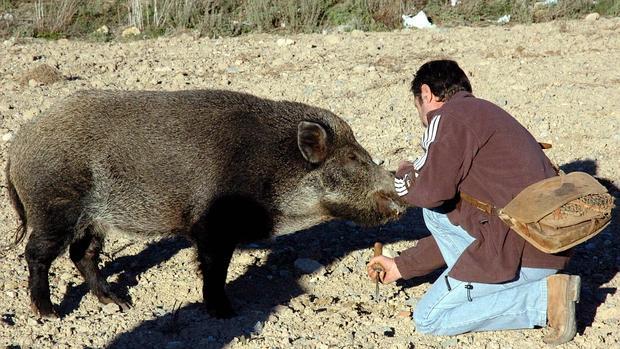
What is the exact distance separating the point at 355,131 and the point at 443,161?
3869mm

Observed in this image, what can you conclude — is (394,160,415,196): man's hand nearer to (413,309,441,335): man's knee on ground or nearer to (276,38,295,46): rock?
(413,309,441,335): man's knee on ground

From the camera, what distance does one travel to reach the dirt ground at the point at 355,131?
17.4 ft

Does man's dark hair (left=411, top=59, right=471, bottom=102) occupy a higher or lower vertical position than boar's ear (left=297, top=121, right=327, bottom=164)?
higher

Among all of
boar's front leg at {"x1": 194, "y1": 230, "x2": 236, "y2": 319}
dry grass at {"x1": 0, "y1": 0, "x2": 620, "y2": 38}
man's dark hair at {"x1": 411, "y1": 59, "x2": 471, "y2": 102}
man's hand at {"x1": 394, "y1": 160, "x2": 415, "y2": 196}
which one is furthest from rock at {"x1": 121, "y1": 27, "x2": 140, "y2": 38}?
man's dark hair at {"x1": 411, "y1": 59, "x2": 471, "y2": 102}

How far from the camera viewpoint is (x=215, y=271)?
5.53 meters

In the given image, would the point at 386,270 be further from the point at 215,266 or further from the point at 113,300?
the point at 113,300

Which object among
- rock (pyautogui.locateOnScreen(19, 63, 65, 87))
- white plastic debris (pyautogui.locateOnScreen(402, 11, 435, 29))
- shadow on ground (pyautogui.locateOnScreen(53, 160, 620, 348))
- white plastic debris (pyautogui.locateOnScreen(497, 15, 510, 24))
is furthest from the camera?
white plastic debris (pyautogui.locateOnScreen(497, 15, 510, 24))

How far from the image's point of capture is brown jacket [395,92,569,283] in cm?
472

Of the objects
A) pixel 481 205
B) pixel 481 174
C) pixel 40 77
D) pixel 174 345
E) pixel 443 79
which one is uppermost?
pixel 443 79

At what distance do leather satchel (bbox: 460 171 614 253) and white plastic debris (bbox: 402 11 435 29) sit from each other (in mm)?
7935

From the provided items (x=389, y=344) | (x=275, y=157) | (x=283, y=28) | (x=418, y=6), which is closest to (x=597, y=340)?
(x=389, y=344)

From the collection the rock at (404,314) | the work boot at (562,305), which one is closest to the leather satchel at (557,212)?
the work boot at (562,305)

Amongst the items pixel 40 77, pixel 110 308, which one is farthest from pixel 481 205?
pixel 40 77

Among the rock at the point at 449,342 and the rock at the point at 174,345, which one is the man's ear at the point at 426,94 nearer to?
the rock at the point at 449,342
